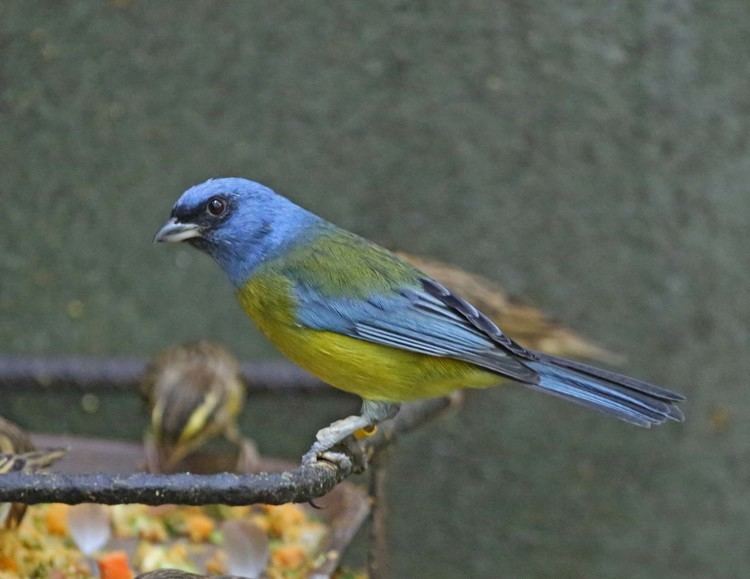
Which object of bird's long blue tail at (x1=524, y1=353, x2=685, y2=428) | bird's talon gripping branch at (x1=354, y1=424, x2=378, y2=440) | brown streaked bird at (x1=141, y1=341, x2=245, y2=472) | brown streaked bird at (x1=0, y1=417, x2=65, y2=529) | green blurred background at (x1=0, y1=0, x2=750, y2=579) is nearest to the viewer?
brown streaked bird at (x1=0, y1=417, x2=65, y2=529)

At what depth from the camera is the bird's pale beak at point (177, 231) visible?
322cm

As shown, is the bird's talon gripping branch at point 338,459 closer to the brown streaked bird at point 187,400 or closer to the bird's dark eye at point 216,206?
the bird's dark eye at point 216,206

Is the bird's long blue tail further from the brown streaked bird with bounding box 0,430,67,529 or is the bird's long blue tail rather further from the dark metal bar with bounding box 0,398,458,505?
the brown streaked bird with bounding box 0,430,67,529

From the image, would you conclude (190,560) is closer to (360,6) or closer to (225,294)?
(225,294)

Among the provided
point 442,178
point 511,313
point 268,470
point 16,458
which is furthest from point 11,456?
point 442,178

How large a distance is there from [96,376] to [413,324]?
1318 millimetres

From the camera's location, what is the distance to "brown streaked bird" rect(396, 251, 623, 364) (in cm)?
478

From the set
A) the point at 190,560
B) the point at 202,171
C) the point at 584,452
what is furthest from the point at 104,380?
the point at 584,452

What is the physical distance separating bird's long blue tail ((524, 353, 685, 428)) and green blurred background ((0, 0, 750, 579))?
6.78 ft

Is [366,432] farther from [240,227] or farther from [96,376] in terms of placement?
[96,376]

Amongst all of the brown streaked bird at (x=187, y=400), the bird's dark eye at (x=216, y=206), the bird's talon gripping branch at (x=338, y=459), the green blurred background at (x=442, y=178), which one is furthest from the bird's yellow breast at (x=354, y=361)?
the green blurred background at (x=442, y=178)

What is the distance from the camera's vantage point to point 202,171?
5.03 meters

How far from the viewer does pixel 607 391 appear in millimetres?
3082

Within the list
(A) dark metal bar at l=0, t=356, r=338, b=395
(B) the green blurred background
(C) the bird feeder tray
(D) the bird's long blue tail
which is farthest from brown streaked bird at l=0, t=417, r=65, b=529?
(B) the green blurred background
